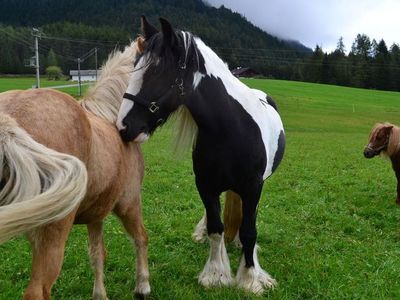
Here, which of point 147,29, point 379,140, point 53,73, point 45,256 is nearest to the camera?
point 45,256

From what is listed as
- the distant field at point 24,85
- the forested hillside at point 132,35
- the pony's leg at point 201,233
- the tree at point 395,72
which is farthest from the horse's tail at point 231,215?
the tree at point 395,72

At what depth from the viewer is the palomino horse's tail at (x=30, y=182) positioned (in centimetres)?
192

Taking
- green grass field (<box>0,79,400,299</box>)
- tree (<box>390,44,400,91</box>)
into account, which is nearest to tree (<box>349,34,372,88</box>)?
tree (<box>390,44,400,91</box>)

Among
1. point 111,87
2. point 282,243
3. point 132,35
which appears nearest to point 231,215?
point 282,243

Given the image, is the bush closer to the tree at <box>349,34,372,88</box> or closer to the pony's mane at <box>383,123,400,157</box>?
the tree at <box>349,34,372,88</box>

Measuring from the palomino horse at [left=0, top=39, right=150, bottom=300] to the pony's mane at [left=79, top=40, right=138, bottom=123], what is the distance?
39 centimetres

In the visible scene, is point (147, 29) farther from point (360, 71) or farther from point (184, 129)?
point (360, 71)

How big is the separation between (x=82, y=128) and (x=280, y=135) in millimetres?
2959

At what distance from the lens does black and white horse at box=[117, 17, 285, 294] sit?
3289mm

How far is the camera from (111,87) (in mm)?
3752

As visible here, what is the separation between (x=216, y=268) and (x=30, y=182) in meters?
2.77

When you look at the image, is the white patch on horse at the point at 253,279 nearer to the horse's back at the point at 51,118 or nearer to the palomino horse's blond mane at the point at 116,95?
the palomino horse's blond mane at the point at 116,95

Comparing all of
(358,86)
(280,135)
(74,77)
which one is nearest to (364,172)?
(280,135)

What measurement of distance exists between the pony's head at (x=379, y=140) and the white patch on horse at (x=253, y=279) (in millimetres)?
4826
